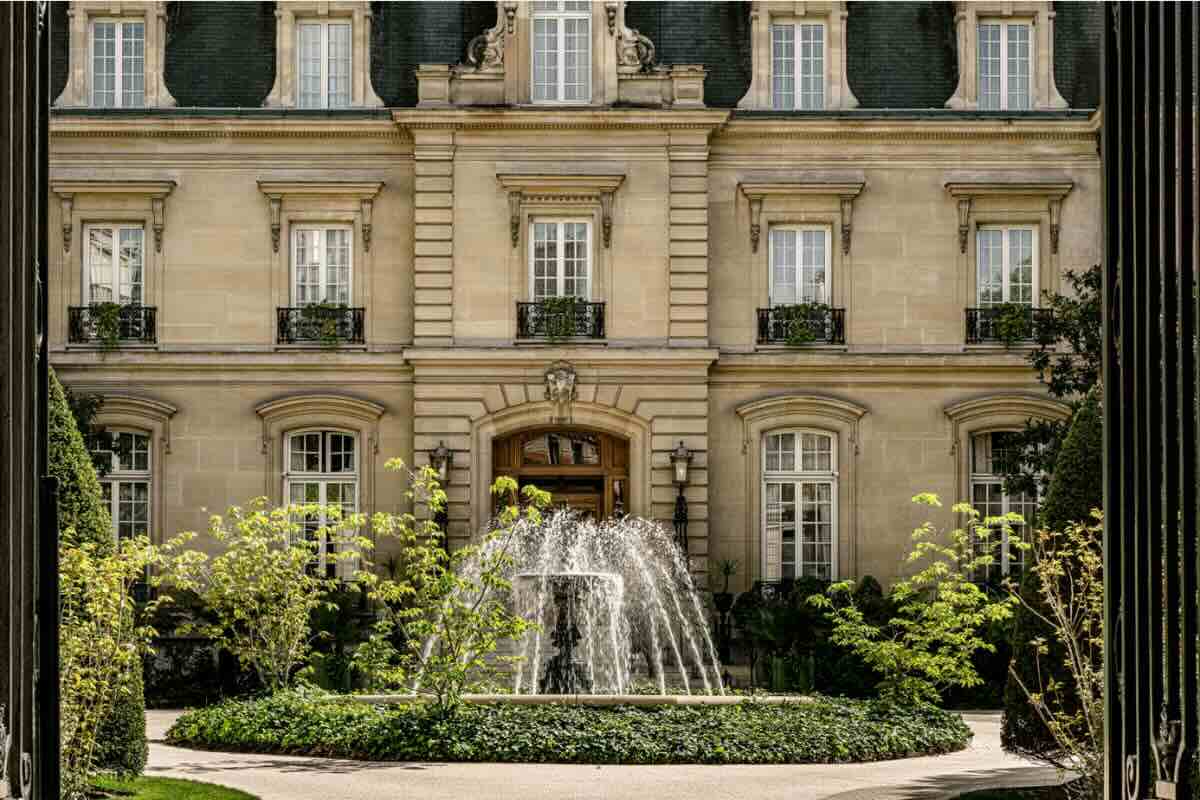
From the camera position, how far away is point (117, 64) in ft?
90.4

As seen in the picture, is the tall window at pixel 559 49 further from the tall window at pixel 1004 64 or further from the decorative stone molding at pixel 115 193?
the tall window at pixel 1004 64

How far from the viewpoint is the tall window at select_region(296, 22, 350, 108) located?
2758 centimetres

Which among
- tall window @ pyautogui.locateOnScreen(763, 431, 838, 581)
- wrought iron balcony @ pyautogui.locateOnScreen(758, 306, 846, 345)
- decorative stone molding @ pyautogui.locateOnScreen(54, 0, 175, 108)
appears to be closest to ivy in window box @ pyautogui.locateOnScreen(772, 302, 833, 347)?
wrought iron balcony @ pyautogui.locateOnScreen(758, 306, 846, 345)

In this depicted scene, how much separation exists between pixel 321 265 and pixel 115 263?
10.4ft

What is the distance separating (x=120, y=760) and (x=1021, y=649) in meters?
6.31

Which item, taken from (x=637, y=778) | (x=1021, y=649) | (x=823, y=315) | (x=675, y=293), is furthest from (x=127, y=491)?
(x=1021, y=649)

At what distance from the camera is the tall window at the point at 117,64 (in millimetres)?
27500

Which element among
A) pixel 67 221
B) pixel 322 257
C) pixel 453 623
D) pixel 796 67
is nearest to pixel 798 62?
pixel 796 67

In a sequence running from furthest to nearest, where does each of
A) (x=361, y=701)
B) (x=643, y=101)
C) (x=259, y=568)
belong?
(x=643, y=101) → (x=259, y=568) → (x=361, y=701)

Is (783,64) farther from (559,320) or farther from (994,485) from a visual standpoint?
(994,485)

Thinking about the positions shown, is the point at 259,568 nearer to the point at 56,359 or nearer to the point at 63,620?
the point at 63,620

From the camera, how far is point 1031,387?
26969 millimetres

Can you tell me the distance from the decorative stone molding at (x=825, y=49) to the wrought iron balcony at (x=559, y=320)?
4037 millimetres

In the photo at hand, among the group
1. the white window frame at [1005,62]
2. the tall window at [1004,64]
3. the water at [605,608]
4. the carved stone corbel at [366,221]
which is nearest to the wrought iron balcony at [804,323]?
the water at [605,608]
